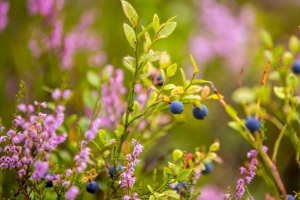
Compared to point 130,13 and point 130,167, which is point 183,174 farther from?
point 130,13

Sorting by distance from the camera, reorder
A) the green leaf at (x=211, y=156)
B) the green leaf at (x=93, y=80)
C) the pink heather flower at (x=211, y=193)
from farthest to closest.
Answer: the pink heather flower at (x=211, y=193), the green leaf at (x=93, y=80), the green leaf at (x=211, y=156)

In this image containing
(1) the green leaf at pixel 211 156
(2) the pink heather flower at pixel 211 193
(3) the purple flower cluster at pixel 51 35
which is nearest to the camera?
(1) the green leaf at pixel 211 156

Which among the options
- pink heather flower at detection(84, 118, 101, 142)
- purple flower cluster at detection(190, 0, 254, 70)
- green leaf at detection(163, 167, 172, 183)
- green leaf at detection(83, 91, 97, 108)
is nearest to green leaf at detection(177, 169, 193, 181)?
green leaf at detection(163, 167, 172, 183)

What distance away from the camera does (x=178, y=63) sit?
144cm

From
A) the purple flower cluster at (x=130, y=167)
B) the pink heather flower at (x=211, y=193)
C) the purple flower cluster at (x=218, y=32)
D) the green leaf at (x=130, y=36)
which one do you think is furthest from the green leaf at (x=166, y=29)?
the purple flower cluster at (x=218, y=32)

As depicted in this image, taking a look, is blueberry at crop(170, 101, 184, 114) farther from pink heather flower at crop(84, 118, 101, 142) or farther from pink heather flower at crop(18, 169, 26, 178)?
pink heather flower at crop(18, 169, 26, 178)

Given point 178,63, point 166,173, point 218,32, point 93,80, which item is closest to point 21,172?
→ point 166,173

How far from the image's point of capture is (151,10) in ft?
4.81

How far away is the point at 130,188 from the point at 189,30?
1.16 meters

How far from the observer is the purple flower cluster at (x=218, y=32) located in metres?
1.55

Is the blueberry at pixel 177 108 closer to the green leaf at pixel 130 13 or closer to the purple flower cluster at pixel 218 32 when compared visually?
the green leaf at pixel 130 13

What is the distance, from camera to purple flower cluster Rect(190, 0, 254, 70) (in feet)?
5.10

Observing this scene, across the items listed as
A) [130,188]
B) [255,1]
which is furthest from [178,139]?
[255,1]

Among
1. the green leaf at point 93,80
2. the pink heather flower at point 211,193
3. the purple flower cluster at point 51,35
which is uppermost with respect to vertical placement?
the purple flower cluster at point 51,35
